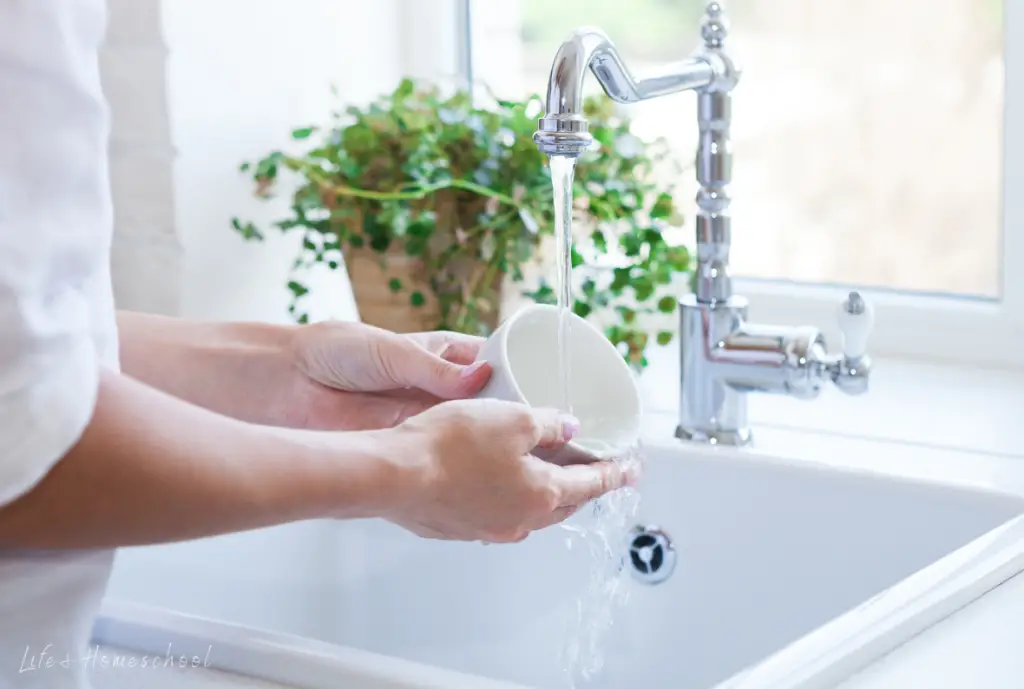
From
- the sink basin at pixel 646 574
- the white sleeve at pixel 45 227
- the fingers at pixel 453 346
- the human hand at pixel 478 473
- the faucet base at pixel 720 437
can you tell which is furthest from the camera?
the faucet base at pixel 720 437

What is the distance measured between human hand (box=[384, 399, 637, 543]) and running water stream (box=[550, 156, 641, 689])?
11 cm

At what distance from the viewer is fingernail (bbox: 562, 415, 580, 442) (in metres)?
0.79

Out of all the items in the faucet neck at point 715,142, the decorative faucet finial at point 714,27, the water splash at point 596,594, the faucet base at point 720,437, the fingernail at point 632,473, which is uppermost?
the decorative faucet finial at point 714,27

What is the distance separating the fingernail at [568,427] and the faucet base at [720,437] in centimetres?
40

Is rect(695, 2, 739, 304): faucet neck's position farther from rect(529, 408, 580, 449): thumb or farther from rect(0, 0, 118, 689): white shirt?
rect(0, 0, 118, 689): white shirt

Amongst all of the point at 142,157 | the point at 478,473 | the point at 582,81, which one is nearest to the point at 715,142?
the point at 582,81

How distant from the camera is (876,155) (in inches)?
58.1

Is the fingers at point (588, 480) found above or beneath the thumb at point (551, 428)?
beneath

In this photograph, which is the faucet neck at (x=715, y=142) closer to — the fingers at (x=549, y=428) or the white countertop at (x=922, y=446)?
the white countertop at (x=922, y=446)

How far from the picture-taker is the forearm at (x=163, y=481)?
22.7 inches

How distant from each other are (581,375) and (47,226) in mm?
438

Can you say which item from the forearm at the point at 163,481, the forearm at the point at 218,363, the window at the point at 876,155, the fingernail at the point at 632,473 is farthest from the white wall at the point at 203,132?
the forearm at the point at 163,481

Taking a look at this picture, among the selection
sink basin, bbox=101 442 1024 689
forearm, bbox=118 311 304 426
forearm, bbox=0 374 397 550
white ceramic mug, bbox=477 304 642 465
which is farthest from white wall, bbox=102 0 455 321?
forearm, bbox=0 374 397 550

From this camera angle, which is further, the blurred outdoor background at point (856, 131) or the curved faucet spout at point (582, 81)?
the blurred outdoor background at point (856, 131)
